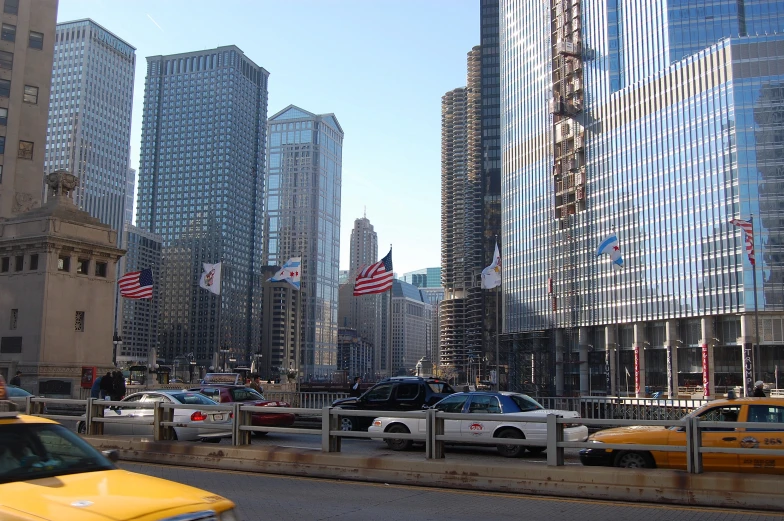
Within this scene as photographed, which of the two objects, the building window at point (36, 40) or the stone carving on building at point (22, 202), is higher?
the building window at point (36, 40)

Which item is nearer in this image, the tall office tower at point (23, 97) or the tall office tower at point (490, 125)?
the tall office tower at point (23, 97)

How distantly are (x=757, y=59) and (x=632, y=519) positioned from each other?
9081cm

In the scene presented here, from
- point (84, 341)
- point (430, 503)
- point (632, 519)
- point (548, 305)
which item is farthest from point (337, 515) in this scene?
point (548, 305)

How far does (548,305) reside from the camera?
11806 cm

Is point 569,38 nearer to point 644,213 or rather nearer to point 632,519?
point 644,213

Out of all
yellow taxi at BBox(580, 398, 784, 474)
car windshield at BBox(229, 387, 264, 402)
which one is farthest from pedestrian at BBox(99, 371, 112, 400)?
yellow taxi at BBox(580, 398, 784, 474)

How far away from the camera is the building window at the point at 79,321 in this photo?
3434 centimetres

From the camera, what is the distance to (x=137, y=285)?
39156mm

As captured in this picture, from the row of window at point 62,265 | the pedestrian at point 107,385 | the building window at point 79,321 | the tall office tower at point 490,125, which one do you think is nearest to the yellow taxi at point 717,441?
the pedestrian at point 107,385

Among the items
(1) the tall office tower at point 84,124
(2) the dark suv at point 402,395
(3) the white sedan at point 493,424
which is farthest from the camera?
(1) the tall office tower at point 84,124

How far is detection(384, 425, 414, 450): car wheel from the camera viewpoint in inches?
706

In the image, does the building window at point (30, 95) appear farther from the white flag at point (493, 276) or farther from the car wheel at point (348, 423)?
the car wheel at point (348, 423)

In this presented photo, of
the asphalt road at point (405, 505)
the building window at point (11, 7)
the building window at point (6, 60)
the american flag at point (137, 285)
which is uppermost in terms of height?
the building window at point (11, 7)

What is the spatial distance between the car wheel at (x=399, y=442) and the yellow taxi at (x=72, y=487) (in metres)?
11.8
